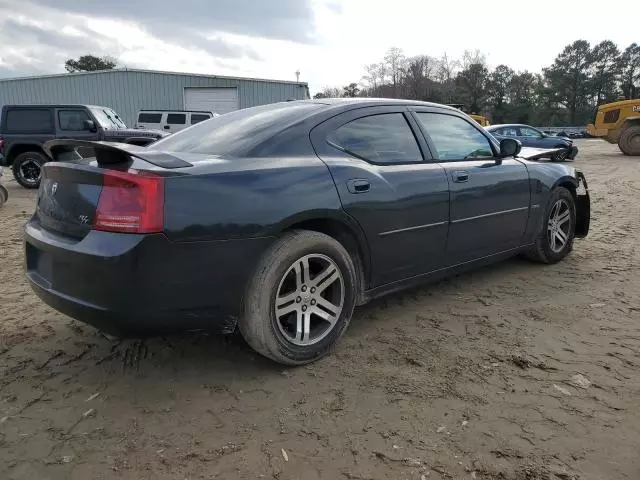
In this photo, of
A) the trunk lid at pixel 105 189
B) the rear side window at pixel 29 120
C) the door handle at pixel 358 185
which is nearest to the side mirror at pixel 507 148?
the door handle at pixel 358 185

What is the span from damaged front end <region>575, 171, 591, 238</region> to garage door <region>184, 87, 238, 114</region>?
86.4ft

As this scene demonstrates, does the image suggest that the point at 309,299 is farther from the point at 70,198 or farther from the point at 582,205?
the point at 582,205

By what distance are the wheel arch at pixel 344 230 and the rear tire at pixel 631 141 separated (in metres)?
22.0

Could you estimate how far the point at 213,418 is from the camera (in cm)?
250

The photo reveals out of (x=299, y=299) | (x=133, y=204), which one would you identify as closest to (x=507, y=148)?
(x=299, y=299)

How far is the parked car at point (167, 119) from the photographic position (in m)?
19.9

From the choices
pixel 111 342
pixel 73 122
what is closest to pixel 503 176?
pixel 111 342

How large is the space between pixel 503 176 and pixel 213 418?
2983 millimetres

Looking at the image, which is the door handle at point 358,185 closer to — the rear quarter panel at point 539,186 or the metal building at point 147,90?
the rear quarter panel at point 539,186

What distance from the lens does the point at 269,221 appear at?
275 centimetres

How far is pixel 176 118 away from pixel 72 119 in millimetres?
8517

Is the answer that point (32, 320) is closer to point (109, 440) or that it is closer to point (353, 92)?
point (109, 440)

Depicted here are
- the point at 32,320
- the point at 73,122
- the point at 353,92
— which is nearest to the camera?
the point at 32,320

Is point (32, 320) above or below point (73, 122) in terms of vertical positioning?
below
